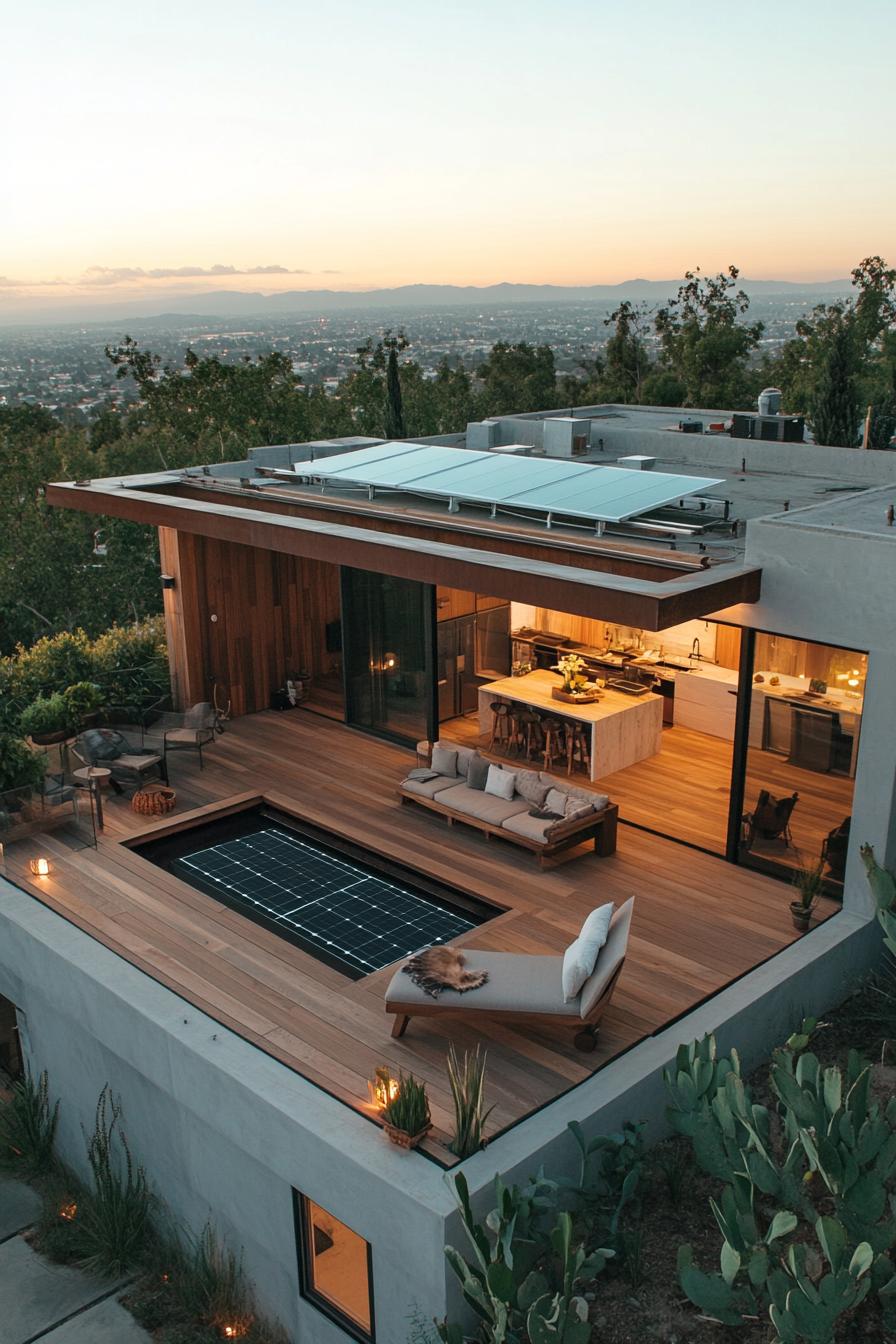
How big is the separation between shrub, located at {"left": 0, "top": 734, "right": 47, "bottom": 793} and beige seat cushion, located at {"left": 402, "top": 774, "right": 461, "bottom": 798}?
406 cm

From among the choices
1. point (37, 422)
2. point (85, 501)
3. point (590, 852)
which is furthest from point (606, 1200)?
point (37, 422)

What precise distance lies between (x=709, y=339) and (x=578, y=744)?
1404 inches

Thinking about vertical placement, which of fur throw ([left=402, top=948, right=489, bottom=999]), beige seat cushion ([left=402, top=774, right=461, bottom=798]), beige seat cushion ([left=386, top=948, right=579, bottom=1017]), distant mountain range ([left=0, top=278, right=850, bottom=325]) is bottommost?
beige seat cushion ([left=402, top=774, right=461, bottom=798])

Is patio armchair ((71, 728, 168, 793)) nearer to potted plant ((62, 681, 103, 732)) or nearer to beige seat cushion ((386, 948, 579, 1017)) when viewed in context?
potted plant ((62, 681, 103, 732))

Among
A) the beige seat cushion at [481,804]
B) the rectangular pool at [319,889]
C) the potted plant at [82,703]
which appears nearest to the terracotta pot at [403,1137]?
the rectangular pool at [319,889]

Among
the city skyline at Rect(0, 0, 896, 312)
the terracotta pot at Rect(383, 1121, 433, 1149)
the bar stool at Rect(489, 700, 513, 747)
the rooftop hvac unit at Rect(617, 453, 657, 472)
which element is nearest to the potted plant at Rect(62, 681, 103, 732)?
the bar stool at Rect(489, 700, 513, 747)

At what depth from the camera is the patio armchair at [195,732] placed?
45.1ft

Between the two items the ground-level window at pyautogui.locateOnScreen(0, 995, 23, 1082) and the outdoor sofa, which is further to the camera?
the ground-level window at pyautogui.locateOnScreen(0, 995, 23, 1082)

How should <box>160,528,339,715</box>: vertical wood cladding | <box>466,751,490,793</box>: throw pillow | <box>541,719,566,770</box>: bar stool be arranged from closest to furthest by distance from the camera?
<box>466,751,490,793</box>: throw pillow
<box>541,719,566,770</box>: bar stool
<box>160,528,339,715</box>: vertical wood cladding

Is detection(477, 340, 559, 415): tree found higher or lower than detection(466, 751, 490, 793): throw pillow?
higher

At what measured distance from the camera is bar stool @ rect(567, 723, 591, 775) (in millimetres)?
13109

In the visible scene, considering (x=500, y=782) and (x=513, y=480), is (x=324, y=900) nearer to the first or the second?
(x=500, y=782)

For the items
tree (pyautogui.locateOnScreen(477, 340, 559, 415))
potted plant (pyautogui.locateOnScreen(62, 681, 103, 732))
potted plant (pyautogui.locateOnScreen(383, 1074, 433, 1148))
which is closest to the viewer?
potted plant (pyautogui.locateOnScreen(383, 1074, 433, 1148))

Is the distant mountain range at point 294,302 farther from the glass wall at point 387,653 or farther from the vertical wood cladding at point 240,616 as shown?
the glass wall at point 387,653
